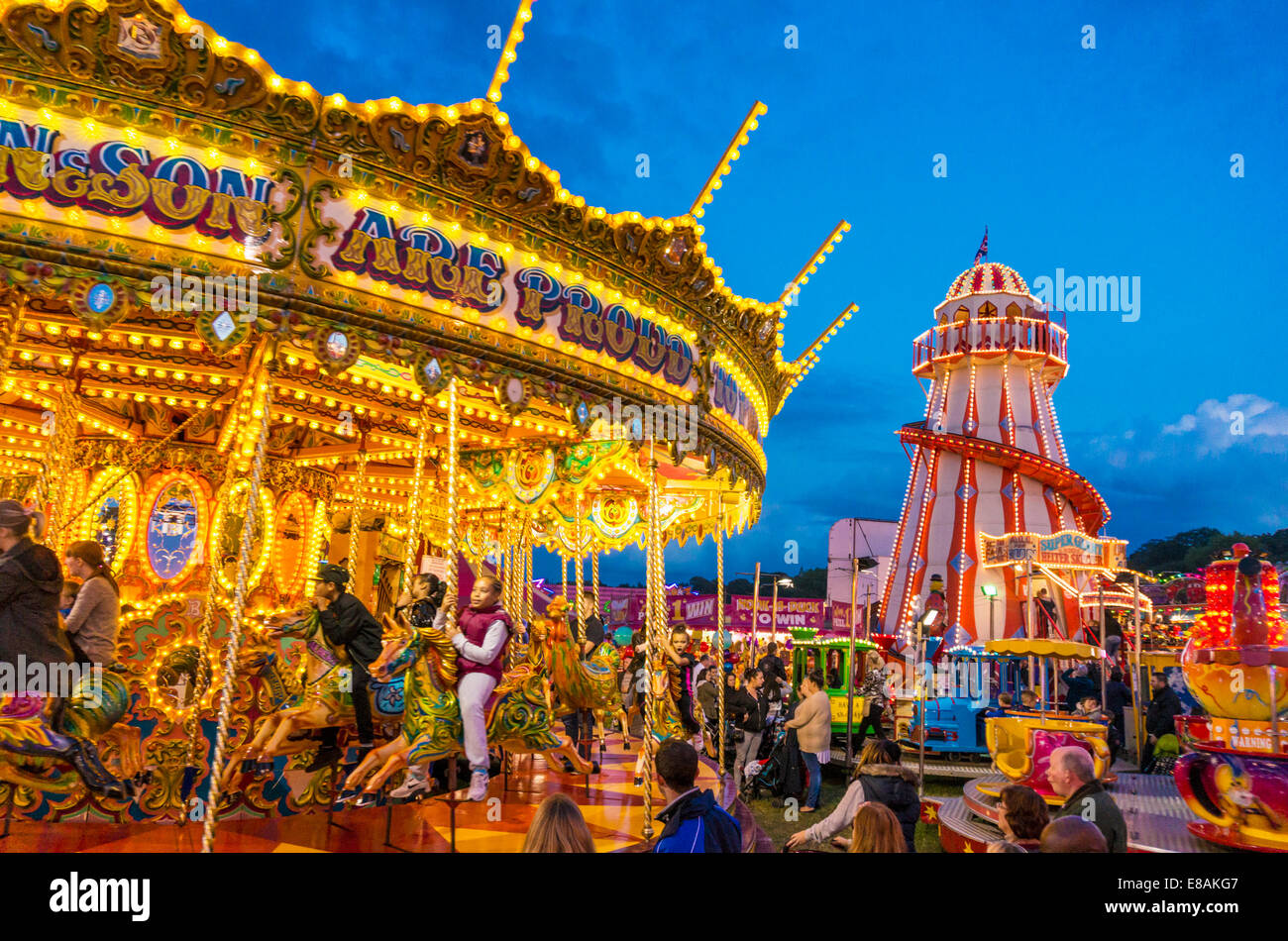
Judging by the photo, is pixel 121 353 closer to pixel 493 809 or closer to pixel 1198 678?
pixel 493 809

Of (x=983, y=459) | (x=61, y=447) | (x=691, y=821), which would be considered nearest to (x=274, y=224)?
(x=691, y=821)

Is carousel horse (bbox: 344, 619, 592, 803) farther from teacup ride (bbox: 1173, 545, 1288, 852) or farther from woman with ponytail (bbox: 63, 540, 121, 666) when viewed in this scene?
teacup ride (bbox: 1173, 545, 1288, 852)

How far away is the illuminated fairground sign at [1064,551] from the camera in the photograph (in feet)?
86.0

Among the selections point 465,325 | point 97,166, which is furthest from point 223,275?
point 465,325

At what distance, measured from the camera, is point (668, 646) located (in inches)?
398

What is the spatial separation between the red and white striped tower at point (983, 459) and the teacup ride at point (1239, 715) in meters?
21.9

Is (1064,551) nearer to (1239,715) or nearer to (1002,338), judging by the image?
(1002,338)

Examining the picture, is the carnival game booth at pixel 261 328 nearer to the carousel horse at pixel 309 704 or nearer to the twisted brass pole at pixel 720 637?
the carousel horse at pixel 309 704

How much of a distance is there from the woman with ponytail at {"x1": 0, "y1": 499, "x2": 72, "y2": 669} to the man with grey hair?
586 cm

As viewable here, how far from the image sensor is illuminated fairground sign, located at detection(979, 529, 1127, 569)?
86.0 ft

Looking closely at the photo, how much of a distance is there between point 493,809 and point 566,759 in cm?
84

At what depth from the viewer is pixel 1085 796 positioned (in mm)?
4371

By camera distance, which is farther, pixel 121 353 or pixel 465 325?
pixel 121 353
